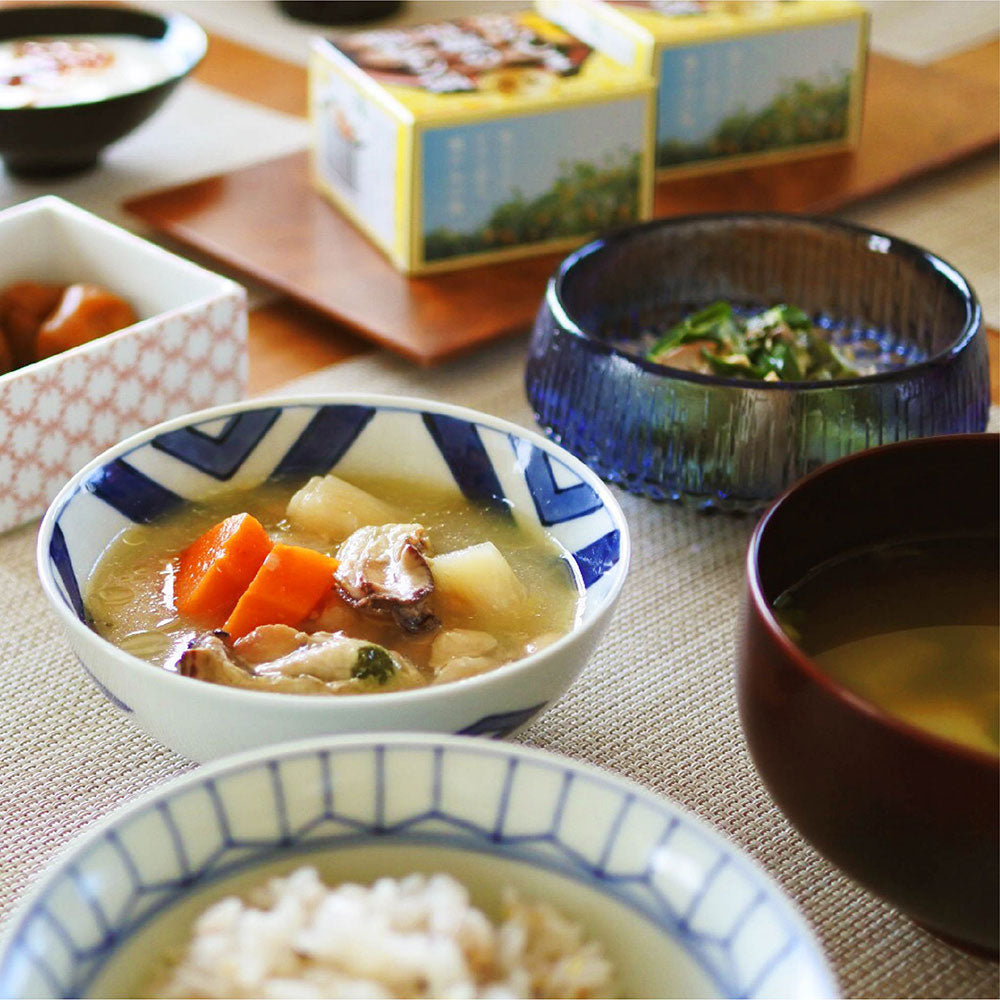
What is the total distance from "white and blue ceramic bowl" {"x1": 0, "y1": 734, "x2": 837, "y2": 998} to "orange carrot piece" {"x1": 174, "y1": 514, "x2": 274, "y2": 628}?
24cm

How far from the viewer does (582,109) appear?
5.01ft

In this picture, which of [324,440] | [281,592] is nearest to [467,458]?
[324,440]

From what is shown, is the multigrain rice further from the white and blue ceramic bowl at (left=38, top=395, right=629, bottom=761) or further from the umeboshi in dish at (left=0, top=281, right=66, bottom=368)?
the umeboshi in dish at (left=0, top=281, right=66, bottom=368)

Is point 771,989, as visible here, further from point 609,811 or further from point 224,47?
point 224,47

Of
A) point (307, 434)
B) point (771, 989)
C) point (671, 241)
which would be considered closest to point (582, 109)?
point (671, 241)

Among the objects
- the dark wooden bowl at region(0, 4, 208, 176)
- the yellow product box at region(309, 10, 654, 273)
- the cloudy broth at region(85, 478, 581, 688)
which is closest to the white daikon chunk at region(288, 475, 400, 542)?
the cloudy broth at region(85, 478, 581, 688)

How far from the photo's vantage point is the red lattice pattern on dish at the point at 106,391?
1.10 meters

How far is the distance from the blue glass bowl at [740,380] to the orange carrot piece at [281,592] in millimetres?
321

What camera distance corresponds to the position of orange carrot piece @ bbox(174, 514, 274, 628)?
88 cm

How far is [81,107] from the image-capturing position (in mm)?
1645

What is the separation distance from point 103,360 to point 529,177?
58 cm

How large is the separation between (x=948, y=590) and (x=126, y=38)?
150 cm

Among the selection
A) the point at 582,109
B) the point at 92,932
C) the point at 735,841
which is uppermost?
the point at 582,109

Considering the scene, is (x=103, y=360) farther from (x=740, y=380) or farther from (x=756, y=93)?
(x=756, y=93)
